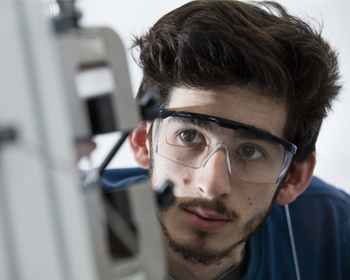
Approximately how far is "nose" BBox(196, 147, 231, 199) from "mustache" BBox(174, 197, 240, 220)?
32 mm

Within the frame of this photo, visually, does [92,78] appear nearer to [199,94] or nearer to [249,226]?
[199,94]

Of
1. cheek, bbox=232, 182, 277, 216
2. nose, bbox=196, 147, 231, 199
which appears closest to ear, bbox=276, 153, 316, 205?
cheek, bbox=232, 182, 277, 216

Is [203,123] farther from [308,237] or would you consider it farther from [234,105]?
[308,237]

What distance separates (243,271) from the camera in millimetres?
1545

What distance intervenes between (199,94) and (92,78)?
2.09 feet

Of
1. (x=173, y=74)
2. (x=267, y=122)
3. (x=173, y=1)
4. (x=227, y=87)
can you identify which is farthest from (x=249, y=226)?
(x=173, y=1)

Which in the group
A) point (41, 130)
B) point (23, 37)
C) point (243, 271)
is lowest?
point (243, 271)

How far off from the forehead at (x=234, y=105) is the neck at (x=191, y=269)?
0.56 metres

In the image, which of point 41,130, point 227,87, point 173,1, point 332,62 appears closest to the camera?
point 41,130

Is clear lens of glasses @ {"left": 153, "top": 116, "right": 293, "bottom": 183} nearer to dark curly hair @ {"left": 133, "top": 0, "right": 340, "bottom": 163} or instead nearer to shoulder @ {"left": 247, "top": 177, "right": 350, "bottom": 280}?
dark curly hair @ {"left": 133, "top": 0, "right": 340, "bottom": 163}

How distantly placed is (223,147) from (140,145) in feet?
1.56

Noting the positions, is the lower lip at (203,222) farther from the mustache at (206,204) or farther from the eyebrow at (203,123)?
the eyebrow at (203,123)

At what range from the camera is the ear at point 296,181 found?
1.47m

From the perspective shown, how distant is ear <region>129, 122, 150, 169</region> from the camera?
4.76 feet
